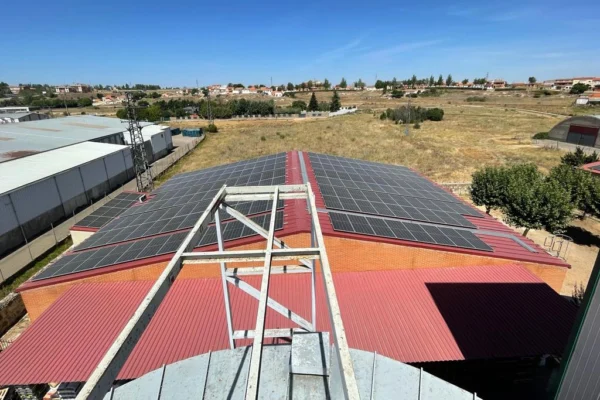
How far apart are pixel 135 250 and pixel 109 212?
421 inches

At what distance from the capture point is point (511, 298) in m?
13.9

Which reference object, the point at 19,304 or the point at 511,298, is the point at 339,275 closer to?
the point at 511,298

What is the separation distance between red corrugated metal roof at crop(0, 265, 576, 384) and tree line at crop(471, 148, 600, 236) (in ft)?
30.0

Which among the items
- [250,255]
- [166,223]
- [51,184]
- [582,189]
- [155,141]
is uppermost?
[250,255]

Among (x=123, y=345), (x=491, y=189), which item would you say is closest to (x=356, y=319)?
(x=123, y=345)

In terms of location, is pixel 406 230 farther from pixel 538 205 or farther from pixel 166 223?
pixel 166 223

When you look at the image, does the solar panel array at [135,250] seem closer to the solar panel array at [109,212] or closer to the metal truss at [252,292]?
the metal truss at [252,292]

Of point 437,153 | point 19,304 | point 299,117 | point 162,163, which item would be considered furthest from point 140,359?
point 299,117

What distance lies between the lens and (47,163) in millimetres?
33062

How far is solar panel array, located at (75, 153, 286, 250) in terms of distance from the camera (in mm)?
17828

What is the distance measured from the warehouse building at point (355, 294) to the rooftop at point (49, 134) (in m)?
27.2

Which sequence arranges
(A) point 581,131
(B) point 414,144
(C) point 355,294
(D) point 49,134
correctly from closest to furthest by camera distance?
(C) point 355,294
(D) point 49,134
(A) point 581,131
(B) point 414,144

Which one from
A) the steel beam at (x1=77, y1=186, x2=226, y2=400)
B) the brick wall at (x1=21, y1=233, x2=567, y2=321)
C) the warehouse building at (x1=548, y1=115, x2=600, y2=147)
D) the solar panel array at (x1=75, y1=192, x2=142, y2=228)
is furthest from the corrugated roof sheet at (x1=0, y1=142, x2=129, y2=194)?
the warehouse building at (x1=548, y1=115, x2=600, y2=147)

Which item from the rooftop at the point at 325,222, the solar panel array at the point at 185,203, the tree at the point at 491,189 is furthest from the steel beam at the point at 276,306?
the tree at the point at 491,189
